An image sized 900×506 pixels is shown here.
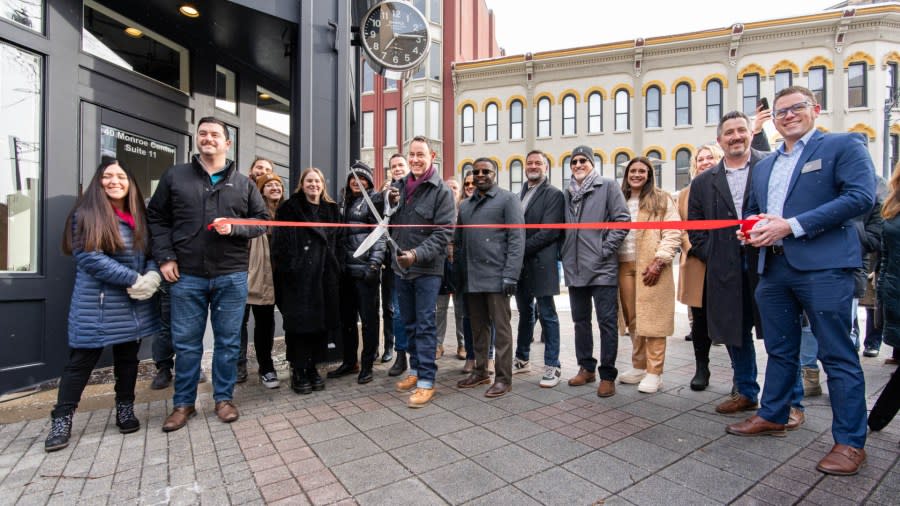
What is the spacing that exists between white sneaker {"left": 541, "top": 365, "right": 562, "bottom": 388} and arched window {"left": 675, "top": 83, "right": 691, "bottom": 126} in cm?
2352

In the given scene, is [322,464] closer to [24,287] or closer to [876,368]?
[24,287]

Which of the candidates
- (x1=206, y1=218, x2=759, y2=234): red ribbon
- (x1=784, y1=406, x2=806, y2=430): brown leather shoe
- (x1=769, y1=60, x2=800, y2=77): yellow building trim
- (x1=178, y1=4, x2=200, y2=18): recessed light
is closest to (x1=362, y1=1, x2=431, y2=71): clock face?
(x1=178, y1=4, x2=200, y2=18): recessed light

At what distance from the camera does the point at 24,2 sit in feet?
14.5

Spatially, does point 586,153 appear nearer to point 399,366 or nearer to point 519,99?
point 399,366

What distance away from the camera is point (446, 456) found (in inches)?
114

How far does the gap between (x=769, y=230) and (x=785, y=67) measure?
1007 inches

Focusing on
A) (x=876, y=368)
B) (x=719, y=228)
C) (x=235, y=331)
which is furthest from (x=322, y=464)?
(x=876, y=368)

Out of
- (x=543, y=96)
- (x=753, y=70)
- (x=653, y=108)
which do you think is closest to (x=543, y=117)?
(x=543, y=96)

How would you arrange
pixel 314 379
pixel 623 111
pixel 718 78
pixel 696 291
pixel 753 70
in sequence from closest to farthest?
pixel 696 291, pixel 314 379, pixel 753 70, pixel 718 78, pixel 623 111

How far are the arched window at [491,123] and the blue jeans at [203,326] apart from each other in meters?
24.3

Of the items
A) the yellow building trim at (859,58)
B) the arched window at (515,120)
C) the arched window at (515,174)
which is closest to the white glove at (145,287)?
the arched window at (515,174)

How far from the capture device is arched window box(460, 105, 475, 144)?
88.1ft

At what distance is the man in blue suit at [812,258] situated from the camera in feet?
8.91

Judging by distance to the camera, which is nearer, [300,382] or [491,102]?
[300,382]
